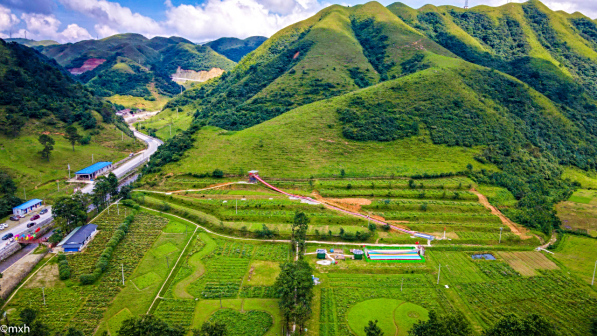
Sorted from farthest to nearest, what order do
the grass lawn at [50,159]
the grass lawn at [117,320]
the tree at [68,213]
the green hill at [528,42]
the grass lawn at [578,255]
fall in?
1. the green hill at [528,42]
2. the grass lawn at [50,159]
3. the tree at [68,213]
4. the grass lawn at [578,255]
5. the grass lawn at [117,320]

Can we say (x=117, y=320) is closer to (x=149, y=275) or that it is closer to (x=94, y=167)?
(x=149, y=275)

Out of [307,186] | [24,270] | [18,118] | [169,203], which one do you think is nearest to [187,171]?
[169,203]

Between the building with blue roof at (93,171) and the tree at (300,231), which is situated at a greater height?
the building with blue roof at (93,171)

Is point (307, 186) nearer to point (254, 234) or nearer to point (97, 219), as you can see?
point (254, 234)

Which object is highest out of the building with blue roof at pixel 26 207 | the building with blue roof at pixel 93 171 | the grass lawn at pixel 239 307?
the building with blue roof at pixel 93 171

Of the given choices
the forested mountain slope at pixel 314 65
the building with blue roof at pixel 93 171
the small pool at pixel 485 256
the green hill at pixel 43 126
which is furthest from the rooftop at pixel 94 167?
the small pool at pixel 485 256

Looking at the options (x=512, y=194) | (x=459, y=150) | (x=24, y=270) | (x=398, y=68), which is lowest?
(x=24, y=270)

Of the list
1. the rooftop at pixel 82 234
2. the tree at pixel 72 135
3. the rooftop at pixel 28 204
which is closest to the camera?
the rooftop at pixel 82 234

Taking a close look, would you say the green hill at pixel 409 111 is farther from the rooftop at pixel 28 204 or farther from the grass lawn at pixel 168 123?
the rooftop at pixel 28 204
